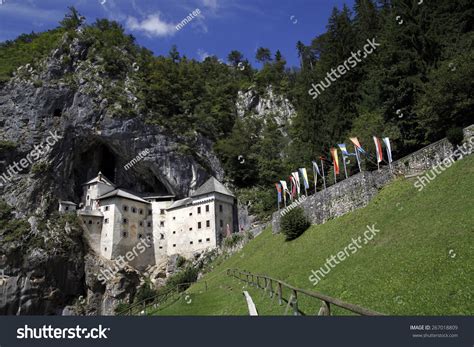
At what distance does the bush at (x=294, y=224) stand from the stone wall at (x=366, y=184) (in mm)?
884

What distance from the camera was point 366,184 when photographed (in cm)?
2991

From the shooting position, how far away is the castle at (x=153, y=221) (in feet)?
206

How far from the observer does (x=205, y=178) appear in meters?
69.5

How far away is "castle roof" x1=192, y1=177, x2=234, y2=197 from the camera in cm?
6431

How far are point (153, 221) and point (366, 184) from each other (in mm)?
45522

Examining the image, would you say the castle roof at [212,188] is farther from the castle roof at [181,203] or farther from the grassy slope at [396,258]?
the grassy slope at [396,258]

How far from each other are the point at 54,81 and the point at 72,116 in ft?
29.2

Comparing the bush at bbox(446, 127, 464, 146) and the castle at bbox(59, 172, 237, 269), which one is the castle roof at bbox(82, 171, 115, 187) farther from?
the bush at bbox(446, 127, 464, 146)

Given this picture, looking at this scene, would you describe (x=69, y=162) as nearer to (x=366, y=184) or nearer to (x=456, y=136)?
(x=366, y=184)

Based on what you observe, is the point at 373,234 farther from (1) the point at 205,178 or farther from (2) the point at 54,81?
(2) the point at 54,81

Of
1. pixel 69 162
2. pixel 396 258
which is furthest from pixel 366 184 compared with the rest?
pixel 69 162

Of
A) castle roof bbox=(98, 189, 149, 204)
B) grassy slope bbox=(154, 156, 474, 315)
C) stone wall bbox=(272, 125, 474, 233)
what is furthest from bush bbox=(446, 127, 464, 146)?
castle roof bbox=(98, 189, 149, 204)

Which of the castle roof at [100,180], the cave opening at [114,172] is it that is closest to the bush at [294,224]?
the cave opening at [114,172]
